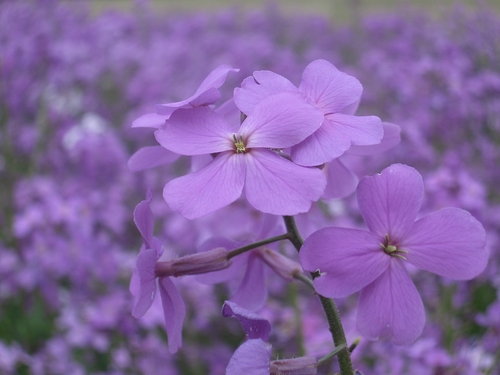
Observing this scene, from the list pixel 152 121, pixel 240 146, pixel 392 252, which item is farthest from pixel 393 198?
pixel 152 121

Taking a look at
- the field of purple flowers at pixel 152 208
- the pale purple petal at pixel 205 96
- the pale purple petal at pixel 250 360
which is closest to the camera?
the pale purple petal at pixel 250 360

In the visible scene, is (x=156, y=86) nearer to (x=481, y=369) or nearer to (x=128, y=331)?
(x=128, y=331)

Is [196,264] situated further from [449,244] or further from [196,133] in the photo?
[449,244]

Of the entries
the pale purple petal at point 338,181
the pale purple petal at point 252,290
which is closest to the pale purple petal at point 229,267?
the pale purple petal at point 252,290

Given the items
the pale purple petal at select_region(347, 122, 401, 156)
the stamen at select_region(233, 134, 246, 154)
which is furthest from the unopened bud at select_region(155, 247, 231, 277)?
the pale purple petal at select_region(347, 122, 401, 156)

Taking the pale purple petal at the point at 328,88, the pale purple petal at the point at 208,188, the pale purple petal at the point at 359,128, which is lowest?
the pale purple petal at the point at 208,188

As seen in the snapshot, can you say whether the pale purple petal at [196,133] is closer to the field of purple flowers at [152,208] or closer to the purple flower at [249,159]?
the purple flower at [249,159]
